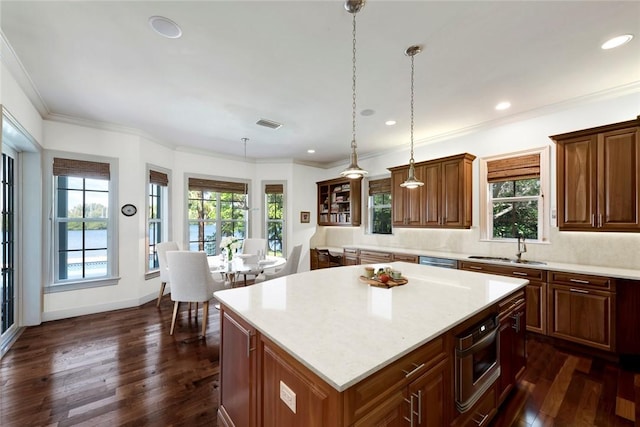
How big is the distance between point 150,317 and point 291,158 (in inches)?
161

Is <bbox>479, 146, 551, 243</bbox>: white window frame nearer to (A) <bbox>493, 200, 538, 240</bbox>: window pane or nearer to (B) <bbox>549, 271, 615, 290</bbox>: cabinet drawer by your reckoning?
(A) <bbox>493, 200, 538, 240</bbox>: window pane

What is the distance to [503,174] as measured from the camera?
3832 mm

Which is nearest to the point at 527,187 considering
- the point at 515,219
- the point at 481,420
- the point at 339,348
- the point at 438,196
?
the point at 515,219

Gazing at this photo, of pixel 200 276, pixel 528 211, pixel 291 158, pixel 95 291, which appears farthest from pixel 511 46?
pixel 95 291

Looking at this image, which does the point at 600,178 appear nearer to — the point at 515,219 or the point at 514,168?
the point at 514,168

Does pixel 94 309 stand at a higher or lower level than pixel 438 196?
lower

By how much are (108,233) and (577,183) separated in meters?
6.42

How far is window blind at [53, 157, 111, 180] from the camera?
3.74 meters

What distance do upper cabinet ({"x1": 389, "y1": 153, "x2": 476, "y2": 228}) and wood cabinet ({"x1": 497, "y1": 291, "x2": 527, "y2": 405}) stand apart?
6.72 ft

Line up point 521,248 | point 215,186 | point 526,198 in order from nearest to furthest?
point 521,248, point 526,198, point 215,186

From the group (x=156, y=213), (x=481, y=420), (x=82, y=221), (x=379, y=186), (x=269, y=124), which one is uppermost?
(x=269, y=124)

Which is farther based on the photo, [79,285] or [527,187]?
[79,285]

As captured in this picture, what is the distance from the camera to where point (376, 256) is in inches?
192

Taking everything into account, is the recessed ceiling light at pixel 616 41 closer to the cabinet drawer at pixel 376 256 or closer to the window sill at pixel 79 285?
the cabinet drawer at pixel 376 256
